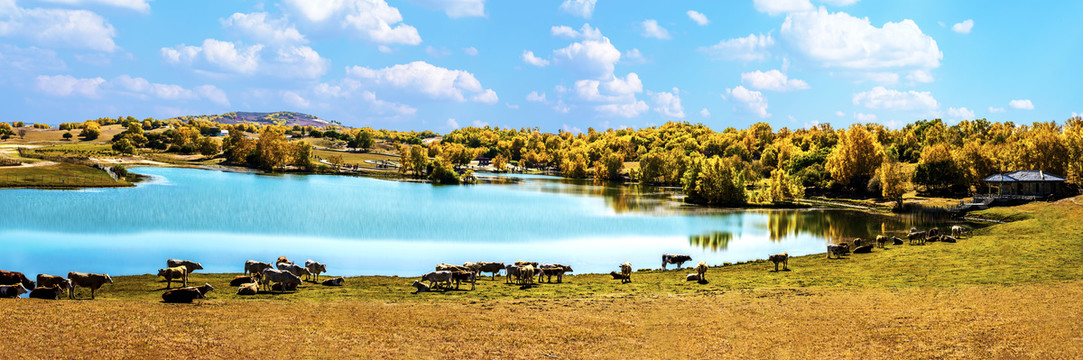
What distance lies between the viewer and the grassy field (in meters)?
15.1

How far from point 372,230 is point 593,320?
32590mm

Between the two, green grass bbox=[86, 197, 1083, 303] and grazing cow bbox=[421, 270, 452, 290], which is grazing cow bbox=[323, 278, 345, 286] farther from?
grazing cow bbox=[421, 270, 452, 290]

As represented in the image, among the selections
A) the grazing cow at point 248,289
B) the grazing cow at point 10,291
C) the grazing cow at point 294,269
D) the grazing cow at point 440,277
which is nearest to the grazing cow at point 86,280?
the grazing cow at point 10,291

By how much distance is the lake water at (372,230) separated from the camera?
34.8 meters

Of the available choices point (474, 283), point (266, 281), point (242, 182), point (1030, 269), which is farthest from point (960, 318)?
point (242, 182)

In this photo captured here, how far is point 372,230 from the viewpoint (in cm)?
4809

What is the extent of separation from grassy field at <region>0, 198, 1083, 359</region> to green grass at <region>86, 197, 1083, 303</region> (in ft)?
0.50

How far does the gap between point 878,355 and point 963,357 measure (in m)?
1.75

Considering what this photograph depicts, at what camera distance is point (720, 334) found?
55.9 feet

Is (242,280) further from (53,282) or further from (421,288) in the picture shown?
(421,288)

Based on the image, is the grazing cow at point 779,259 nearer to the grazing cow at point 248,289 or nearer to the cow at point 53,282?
the grazing cow at point 248,289

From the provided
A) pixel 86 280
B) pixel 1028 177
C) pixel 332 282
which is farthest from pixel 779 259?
pixel 1028 177

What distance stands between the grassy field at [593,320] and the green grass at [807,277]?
152mm

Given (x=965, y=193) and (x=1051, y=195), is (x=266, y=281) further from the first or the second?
(x=965, y=193)
